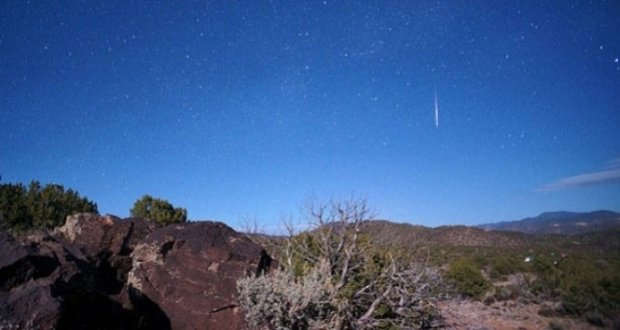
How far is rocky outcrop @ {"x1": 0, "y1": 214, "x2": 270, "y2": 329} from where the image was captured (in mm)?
5684

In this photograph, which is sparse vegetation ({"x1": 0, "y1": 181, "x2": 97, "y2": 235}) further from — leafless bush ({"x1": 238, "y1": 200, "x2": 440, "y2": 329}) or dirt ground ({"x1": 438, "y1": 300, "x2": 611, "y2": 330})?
dirt ground ({"x1": 438, "y1": 300, "x2": 611, "y2": 330})

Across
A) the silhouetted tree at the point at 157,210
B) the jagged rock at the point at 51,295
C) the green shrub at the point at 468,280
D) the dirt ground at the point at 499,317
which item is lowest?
the dirt ground at the point at 499,317

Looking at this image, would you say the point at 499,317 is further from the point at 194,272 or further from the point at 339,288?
the point at 194,272

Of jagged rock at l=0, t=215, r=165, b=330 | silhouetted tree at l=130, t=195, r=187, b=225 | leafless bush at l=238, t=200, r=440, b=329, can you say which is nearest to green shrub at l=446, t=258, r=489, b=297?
leafless bush at l=238, t=200, r=440, b=329

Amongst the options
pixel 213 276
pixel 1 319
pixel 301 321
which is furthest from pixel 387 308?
pixel 1 319

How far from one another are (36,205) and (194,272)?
72.7ft

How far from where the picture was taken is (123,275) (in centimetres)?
988

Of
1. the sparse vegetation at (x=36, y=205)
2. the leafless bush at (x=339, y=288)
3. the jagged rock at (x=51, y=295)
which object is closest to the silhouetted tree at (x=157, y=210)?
the sparse vegetation at (x=36, y=205)

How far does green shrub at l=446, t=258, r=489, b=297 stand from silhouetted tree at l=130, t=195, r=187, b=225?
16634mm

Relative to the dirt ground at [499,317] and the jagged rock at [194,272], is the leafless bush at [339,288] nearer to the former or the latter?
the jagged rock at [194,272]

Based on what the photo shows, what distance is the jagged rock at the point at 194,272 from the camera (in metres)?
8.94

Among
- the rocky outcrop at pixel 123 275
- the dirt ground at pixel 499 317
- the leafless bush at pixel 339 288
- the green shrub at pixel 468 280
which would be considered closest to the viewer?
the rocky outcrop at pixel 123 275

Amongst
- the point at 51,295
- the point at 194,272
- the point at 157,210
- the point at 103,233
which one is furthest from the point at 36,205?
the point at 51,295

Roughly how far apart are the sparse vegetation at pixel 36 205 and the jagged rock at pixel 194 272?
19093 millimetres
